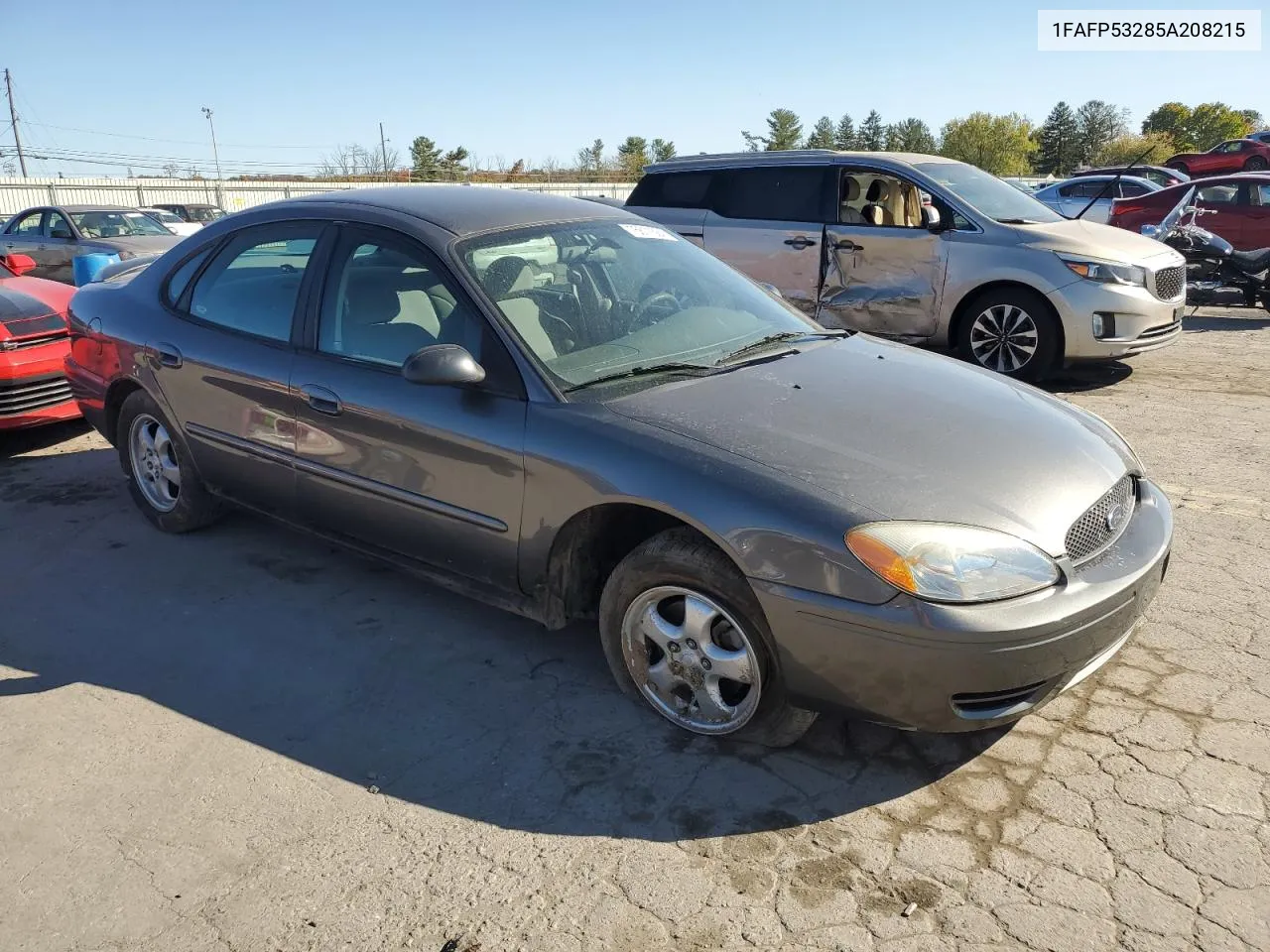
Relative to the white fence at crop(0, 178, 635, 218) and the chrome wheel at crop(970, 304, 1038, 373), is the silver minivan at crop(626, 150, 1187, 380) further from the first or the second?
the white fence at crop(0, 178, 635, 218)

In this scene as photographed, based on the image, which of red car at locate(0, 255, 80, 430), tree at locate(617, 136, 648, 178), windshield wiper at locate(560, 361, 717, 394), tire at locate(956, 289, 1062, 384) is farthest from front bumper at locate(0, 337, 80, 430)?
tree at locate(617, 136, 648, 178)

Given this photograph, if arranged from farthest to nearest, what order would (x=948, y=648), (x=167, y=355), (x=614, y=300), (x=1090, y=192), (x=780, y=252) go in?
(x=1090, y=192), (x=780, y=252), (x=167, y=355), (x=614, y=300), (x=948, y=648)

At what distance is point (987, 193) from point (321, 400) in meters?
6.39

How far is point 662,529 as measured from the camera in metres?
3.04

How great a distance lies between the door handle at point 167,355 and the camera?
4.40 metres

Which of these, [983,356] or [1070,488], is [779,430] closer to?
[1070,488]

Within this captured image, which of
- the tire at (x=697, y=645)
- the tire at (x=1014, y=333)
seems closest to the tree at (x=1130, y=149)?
the tire at (x=1014, y=333)

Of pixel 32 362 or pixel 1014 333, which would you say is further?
pixel 1014 333

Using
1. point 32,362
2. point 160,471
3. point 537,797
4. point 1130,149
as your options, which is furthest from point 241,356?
point 1130,149

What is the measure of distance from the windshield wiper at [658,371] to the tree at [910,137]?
5524 centimetres

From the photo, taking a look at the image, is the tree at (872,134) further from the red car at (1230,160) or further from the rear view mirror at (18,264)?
the rear view mirror at (18,264)

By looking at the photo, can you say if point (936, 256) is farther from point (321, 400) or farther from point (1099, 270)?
point (321, 400)

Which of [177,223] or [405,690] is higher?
[177,223]

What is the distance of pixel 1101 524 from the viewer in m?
2.92
